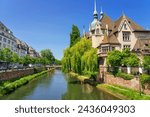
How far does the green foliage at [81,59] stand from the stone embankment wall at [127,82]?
2.59m

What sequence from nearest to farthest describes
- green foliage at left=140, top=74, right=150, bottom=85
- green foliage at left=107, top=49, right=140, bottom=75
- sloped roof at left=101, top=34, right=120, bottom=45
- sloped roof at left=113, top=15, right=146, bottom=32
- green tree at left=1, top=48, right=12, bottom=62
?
1. green foliage at left=140, top=74, right=150, bottom=85
2. green foliage at left=107, top=49, right=140, bottom=75
3. sloped roof at left=101, top=34, right=120, bottom=45
4. sloped roof at left=113, top=15, right=146, bottom=32
5. green tree at left=1, top=48, right=12, bottom=62

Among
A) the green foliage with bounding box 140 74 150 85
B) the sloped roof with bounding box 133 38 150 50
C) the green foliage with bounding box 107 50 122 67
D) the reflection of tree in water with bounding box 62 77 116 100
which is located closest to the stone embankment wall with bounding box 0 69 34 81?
the reflection of tree in water with bounding box 62 77 116 100

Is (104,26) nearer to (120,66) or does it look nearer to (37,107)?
(120,66)

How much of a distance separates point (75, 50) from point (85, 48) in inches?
69.3

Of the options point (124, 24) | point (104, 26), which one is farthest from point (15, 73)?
point (124, 24)

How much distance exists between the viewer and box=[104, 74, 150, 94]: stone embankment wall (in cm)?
2569

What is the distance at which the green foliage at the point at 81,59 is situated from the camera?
36.8 metres

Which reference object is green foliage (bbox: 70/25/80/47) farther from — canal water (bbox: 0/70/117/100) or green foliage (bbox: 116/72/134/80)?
green foliage (bbox: 116/72/134/80)

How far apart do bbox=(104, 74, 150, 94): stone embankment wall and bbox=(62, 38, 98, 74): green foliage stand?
2.59 meters

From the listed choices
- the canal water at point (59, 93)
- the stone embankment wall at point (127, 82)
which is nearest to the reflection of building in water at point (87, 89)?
the canal water at point (59, 93)

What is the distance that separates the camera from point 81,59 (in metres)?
38.5

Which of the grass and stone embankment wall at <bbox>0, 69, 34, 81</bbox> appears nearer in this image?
the grass

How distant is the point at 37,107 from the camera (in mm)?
12062

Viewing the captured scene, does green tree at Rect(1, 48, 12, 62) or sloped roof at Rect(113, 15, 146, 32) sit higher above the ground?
sloped roof at Rect(113, 15, 146, 32)
